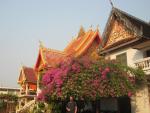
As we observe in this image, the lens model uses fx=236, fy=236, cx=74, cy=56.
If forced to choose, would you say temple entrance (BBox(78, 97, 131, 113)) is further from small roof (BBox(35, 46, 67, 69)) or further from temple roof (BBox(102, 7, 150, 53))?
small roof (BBox(35, 46, 67, 69))

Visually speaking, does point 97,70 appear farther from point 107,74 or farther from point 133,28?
point 133,28

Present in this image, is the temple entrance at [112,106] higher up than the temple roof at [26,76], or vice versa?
the temple roof at [26,76]

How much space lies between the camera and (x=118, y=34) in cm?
1747

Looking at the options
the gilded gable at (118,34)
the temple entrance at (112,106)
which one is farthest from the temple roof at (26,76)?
the gilded gable at (118,34)

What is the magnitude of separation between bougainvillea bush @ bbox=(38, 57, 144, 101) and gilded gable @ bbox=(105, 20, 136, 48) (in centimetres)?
347

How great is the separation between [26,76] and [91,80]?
18.1 metres

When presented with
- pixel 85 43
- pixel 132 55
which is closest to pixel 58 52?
pixel 85 43

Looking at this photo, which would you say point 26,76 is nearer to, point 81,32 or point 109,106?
point 81,32

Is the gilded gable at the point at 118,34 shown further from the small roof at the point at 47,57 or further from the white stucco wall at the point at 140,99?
the small roof at the point at 47,57

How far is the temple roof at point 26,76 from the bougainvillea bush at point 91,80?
15.8 meters

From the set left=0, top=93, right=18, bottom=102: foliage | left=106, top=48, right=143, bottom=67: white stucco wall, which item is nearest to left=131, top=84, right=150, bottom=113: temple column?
left=106, top=48, right=143, bottom=67: white stucco wall

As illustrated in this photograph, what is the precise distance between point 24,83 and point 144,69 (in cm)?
1830

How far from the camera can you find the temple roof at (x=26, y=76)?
94.9 feet

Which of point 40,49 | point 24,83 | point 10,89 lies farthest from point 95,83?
point 10,89
